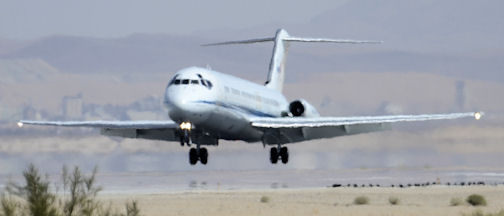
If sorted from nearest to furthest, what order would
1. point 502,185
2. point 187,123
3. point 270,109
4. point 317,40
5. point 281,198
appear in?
1. point 187,123
2. point 270,109
3. point 317,40
4. point 281,198
5. point 502,185

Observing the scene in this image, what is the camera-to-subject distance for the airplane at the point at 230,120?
2110 inches

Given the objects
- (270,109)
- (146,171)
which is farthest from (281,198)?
(146,171)

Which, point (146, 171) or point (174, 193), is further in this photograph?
point (146, 171)

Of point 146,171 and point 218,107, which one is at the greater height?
point 146,171

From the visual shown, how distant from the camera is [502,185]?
13200cm

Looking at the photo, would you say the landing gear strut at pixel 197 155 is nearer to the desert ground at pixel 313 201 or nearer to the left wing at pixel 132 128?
the left wing at pixel 132 128

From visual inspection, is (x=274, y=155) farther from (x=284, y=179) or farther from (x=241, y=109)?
(x=284, y=179)

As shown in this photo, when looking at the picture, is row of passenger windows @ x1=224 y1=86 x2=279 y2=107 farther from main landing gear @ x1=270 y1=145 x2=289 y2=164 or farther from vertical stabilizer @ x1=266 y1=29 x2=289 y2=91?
vertical stabilizer @ x1=266 y1=29 x2=289 y2=91

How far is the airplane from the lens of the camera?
53.6m

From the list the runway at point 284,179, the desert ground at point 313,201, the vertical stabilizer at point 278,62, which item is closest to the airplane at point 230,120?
the vertical stabilizer at point 278,62

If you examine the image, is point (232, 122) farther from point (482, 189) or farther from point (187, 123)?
point (482, 189)

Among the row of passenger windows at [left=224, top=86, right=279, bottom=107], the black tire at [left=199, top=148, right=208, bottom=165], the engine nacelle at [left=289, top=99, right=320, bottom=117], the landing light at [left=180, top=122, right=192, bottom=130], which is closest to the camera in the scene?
the landing light at [left=180, top=122, right=192, bottom=130]

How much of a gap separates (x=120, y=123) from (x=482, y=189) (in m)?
70.9

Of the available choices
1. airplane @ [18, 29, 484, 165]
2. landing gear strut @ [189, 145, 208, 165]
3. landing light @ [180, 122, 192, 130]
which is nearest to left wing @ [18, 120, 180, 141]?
airplane @ [18, 29, 484, 165]
